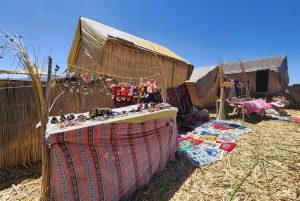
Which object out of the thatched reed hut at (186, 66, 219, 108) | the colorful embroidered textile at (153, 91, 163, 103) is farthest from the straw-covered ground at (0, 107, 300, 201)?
the thatched reed hut at (186, 66, 219, 108)

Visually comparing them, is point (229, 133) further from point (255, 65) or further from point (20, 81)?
point (255, 65)

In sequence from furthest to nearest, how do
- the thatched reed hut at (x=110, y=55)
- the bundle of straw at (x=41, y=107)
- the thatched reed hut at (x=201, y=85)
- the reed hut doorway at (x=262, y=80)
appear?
the reed hut doorway at (x=262, y=80) → the thatched reed hut at (x=201, y=85) → the thatched reed hut at (x=110, y=55) → the bundle of straw at (x=41, y=107)

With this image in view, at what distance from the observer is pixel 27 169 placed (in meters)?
2.57

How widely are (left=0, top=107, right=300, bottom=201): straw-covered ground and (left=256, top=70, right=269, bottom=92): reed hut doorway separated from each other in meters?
10.2

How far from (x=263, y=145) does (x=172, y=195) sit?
283 cm

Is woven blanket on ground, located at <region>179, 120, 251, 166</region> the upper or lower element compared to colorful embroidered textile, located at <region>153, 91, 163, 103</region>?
lower

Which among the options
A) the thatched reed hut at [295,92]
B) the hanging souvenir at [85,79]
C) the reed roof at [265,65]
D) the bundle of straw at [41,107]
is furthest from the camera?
the reed roof at [265,65]

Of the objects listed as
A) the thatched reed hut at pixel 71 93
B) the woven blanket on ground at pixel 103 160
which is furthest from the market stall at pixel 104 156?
the thatched reed hut at pixel 71 93

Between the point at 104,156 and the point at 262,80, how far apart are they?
13740 millimetres

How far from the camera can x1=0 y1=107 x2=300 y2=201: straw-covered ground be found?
2.01 meters

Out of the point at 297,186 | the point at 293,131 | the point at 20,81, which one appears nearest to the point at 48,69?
the point at 20,81

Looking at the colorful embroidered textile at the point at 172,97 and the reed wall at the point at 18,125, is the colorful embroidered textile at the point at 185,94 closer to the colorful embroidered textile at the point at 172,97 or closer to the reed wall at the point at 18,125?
the colorful embroidered textile at the point at 172,97

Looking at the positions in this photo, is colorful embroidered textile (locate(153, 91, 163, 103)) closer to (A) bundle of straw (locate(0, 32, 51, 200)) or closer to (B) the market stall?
(B) the market stall

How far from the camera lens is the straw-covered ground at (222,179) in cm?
201
